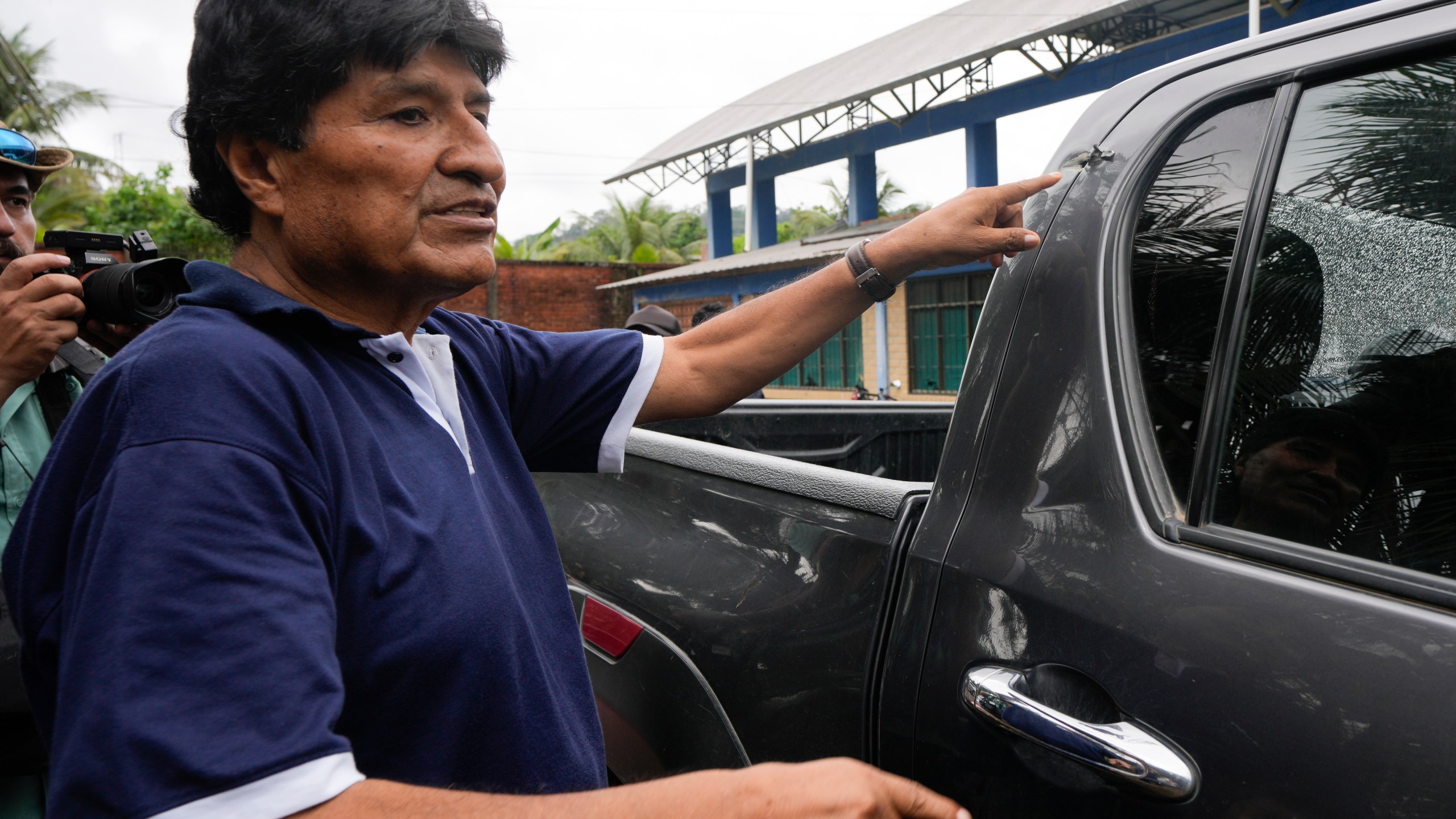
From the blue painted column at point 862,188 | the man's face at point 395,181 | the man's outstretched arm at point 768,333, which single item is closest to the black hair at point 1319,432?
the man's outstretched arm at point 768,333

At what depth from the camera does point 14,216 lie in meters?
2.09

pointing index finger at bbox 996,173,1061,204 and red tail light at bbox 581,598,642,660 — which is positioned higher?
pointing index finger at bbox 996,173,1061,204

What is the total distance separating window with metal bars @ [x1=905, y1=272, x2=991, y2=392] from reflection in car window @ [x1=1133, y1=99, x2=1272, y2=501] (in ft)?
39.4

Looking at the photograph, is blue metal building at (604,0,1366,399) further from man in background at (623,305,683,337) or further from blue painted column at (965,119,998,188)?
man in background at (623,305,683,337)

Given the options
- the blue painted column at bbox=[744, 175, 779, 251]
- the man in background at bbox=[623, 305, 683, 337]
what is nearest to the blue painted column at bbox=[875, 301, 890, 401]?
the blue painted column at bbox=[744, 175, 779, 251]

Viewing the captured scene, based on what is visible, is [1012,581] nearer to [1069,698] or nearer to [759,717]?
[1069,698]

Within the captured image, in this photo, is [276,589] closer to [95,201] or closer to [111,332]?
[111,332]

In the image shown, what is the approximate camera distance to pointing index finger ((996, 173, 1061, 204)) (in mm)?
1383

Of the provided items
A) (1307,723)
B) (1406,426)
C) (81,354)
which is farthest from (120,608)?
(81,354)

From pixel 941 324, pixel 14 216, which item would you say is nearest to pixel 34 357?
pixel 14 216

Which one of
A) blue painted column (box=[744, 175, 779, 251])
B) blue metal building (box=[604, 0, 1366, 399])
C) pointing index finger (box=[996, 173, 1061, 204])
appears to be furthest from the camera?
blue painted column (box=[744, 175, 779, 251])

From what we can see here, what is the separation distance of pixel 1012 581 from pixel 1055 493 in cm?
11

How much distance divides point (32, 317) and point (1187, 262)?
1846 mm

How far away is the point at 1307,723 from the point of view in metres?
0.88
